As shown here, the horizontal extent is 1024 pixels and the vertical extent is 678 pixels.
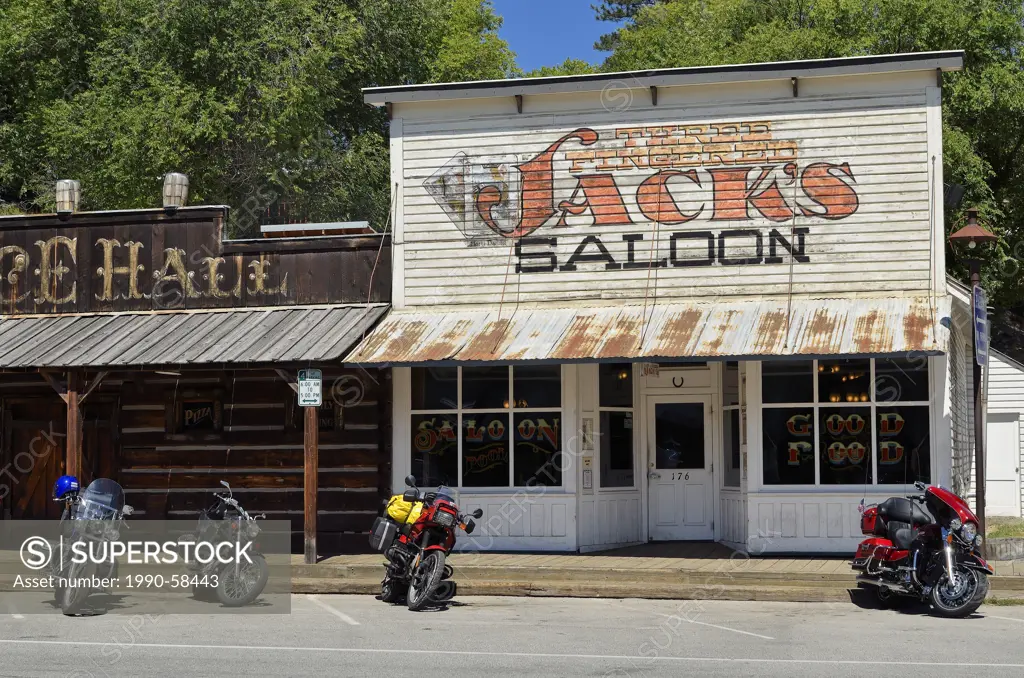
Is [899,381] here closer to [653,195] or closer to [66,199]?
[653,195]

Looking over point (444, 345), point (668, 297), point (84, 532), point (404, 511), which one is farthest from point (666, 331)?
point (84, 532)

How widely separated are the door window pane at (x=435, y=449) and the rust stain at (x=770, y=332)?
4267 millimetres

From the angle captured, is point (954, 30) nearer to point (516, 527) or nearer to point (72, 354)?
point (516, 527)

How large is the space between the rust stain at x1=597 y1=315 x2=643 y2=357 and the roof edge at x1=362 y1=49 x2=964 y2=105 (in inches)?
125

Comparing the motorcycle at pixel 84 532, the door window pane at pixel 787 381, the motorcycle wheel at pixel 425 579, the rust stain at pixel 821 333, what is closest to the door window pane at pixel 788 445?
the door window pane at pixel 787 381

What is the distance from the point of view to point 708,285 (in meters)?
16.2

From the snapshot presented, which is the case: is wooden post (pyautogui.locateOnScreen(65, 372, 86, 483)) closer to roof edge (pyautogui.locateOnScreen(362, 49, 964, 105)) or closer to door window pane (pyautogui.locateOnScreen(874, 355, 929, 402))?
roof edge (pyautogui.locateOnScreen(362, 49, 964, 105))

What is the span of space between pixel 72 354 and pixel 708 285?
27.4ft

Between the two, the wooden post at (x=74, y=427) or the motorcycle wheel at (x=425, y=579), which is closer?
the motorcycle wheel at (x=425, y=579)

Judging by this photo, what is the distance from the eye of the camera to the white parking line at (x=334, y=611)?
1184 cm

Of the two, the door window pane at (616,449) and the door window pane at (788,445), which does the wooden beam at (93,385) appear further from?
the door window pane at (788,445)

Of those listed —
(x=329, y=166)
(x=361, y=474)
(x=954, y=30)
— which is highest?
(x=954, y=30)

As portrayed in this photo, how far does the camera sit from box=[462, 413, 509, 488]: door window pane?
1653 centimetres

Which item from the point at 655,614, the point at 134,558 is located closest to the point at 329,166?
the point at 134,558
